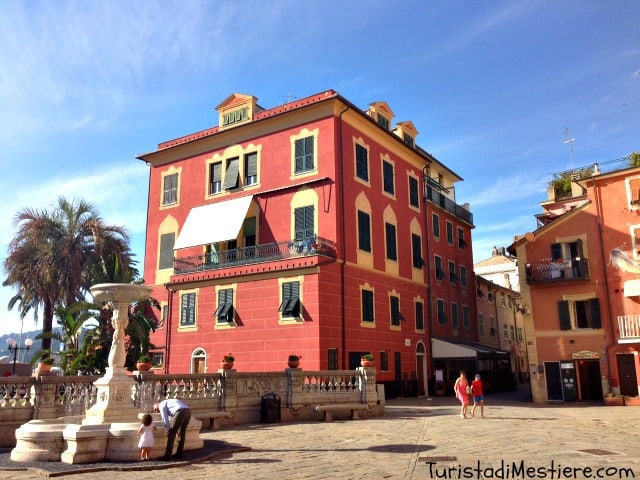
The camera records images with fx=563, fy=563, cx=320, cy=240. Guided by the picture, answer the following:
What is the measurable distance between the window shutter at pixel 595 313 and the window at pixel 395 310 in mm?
8867

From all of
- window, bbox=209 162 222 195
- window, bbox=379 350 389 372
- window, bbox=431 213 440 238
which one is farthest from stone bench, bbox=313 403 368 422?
window, bbox=431 213 440 238

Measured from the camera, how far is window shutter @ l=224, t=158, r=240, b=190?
92.9 feet

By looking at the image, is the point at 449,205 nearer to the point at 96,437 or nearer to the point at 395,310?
the point at 395,310

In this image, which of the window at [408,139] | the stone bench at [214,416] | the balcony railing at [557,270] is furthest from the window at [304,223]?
the balcony railing at [557,270]

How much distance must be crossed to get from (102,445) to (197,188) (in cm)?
2090

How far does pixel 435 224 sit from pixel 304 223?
12.0 metres

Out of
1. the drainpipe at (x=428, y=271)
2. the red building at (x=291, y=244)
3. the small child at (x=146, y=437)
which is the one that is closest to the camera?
the small child at (x=146, y=437)

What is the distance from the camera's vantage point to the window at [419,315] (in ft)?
101

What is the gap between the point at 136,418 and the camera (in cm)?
1177

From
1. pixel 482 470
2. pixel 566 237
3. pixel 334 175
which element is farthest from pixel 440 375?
pixel 482 470

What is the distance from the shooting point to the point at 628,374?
2447cm

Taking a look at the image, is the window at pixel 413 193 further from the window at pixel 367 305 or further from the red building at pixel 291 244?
the window at pixel 367 305

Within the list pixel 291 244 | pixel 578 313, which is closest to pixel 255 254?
pixel 291 244

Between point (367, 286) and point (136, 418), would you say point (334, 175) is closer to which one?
point (367, 286)
